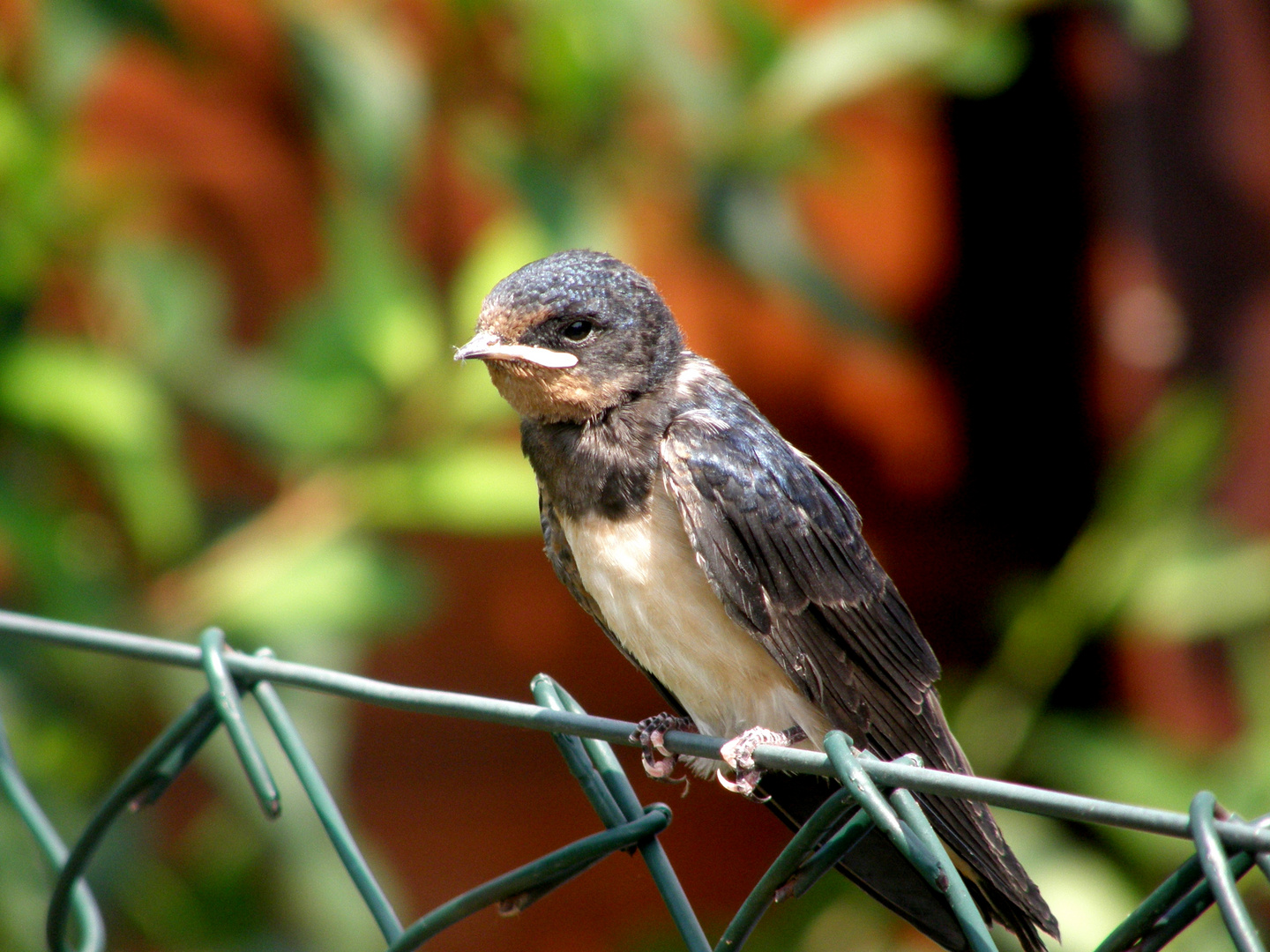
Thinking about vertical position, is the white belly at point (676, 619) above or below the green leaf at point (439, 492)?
below

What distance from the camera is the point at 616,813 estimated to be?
1093 millimetres

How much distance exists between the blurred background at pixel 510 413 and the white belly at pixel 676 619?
33.5 inches

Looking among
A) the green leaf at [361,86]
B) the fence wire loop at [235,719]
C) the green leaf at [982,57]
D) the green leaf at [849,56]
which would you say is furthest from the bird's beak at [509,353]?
the green leaf at [982,57]

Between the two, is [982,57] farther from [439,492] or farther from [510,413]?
[439,492]

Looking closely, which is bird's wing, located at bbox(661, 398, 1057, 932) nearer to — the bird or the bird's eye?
the bird

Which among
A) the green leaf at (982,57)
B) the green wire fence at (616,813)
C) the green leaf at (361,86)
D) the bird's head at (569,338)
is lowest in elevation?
the green wire fence at (616,813)

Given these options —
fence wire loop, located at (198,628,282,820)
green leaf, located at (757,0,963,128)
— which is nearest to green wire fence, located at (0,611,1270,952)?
fence wire loop, located at (198,628,282,820)

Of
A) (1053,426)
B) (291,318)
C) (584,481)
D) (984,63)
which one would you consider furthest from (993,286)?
(584,481)

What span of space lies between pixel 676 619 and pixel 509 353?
38cm

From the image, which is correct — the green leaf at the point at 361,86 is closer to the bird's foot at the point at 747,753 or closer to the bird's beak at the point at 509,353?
the bird's beak at the point at 509,353

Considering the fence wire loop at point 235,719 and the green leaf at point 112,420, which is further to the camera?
the green leaf at point 112,420

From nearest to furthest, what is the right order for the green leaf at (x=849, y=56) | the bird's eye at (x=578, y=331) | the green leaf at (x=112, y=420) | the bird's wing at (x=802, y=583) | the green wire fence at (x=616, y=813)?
the green wire fence at (x=616, y=813)
the bird's wing at (x=802, y=583)
the bird's eye at (x=578, y=331)
the green leaf at (x=112, y=420)
the green leaf at (x=849, y=56)

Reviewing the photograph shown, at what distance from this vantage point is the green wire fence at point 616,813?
2.32 feet

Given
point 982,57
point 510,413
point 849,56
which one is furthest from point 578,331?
point 982,57
